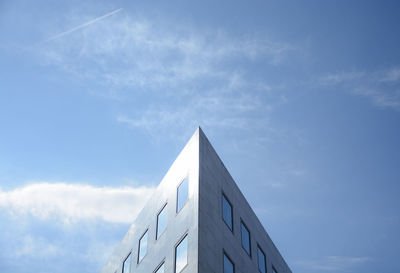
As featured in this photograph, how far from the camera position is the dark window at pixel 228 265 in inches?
931

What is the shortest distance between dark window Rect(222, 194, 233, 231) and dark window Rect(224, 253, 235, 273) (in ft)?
8.84

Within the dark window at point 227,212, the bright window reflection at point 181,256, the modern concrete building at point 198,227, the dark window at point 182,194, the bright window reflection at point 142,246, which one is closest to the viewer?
the bright window reflection at point 181,256

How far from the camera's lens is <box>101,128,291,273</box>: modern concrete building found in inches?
891

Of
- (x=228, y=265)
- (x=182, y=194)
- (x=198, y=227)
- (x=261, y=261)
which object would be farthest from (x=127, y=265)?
(x=198, y=227)

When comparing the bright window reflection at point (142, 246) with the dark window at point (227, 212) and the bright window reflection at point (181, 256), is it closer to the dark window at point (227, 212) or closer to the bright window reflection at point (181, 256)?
the bright window reflection at point (181, 256)

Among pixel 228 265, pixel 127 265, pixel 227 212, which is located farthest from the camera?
pixel 127 265

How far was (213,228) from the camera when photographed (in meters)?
23.7

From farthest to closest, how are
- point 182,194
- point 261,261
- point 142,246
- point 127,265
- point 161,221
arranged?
point 127,265
point 142,246
point 261,261
point 161,221
point 182,194

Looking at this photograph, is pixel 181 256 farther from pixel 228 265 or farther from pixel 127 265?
pixel 127 265

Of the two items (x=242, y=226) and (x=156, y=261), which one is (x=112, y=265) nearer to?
(x=156, y=261)

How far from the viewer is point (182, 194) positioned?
26.8 metres

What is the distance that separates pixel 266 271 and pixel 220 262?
10.5 metres

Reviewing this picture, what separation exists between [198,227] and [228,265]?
13.0 ft

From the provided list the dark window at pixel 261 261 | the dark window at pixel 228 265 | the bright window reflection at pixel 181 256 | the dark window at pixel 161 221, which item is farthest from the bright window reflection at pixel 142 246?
the dark window at pixel 261 261
